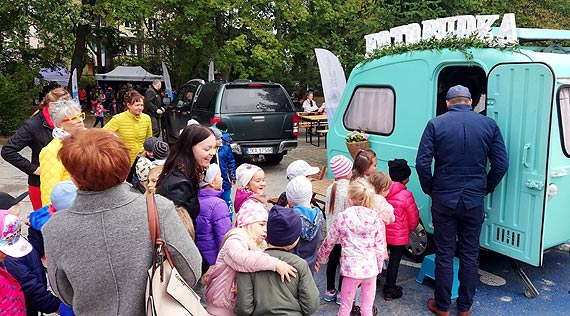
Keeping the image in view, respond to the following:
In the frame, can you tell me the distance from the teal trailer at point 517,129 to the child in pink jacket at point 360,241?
1337mm

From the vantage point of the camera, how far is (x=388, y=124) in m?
5.35

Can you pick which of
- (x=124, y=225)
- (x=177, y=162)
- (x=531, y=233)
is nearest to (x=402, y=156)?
(x=531, y=233)

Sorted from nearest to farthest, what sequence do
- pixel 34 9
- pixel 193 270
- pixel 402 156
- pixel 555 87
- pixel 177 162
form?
1. pixel 193 270
2. pixel 177 162
3. pixel 555 87
4. pixel 402 156
5. pixel 34 9

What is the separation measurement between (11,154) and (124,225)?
125 inches

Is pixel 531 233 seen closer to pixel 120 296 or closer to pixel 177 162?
pixel 177 162

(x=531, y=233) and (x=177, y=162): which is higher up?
(x=177, y=162)

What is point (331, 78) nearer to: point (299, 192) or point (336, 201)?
point (336, 201)

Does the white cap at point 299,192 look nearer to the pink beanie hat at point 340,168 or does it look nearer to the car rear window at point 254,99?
the pink beanie hat at point 340,168

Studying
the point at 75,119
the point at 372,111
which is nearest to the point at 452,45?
the point at 372,111

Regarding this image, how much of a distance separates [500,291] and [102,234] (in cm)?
398

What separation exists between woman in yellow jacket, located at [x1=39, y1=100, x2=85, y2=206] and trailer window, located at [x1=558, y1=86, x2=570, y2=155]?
401cm

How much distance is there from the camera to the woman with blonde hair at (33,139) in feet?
14.4

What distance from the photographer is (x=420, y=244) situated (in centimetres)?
515

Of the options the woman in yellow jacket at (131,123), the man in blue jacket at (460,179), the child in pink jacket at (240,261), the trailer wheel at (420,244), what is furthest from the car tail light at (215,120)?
the child in pink jacket at (240,261)
